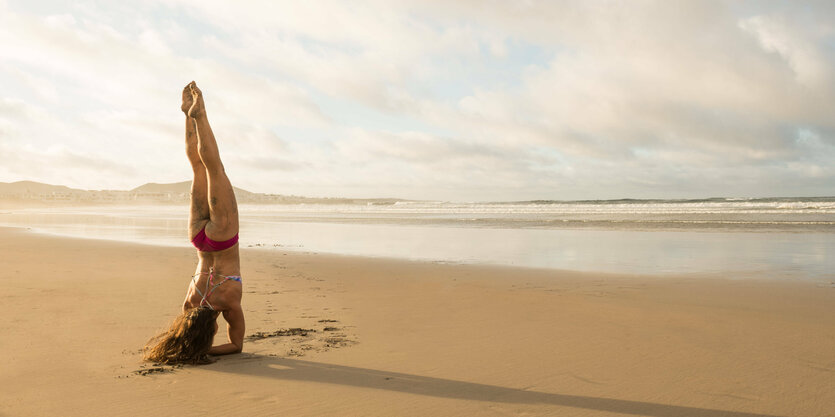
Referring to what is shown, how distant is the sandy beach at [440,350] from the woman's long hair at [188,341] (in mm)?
136

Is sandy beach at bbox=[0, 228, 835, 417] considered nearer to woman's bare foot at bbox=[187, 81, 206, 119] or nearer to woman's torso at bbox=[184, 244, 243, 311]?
woman's torso at bbox=[184, 244, 243, 311]

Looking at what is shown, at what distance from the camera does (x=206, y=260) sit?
5.05 meters

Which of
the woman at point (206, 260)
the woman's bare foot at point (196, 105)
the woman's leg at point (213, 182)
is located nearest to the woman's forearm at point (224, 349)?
the woman at point (206, 260)

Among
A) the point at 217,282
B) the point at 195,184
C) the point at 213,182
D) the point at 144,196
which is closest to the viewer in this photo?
the point at 213,182

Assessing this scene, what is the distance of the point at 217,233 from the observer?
4.93 m

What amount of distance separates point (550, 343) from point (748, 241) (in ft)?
53.0

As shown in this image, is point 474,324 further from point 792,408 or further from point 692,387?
point 792,408

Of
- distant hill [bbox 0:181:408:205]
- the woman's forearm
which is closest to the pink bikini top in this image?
the woman's forearm

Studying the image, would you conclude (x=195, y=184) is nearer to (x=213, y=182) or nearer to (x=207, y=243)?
(x=213, y=182)

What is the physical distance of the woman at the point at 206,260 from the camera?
4691mm

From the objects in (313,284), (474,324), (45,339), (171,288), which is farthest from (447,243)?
(45,339)

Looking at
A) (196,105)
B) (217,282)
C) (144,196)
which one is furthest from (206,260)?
(144,196)

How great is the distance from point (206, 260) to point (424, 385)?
93.4 inches

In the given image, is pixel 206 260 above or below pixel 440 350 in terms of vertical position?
above
